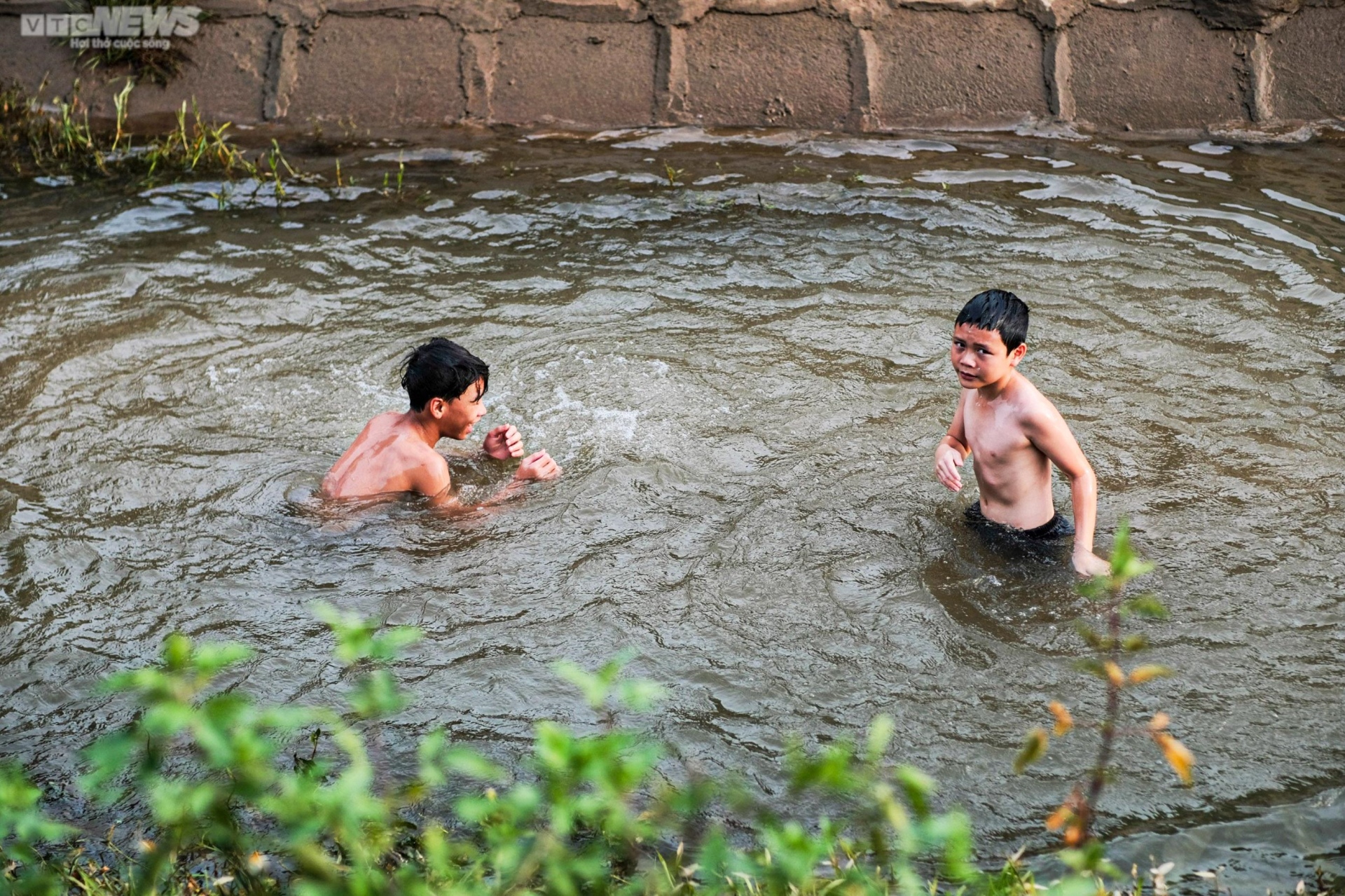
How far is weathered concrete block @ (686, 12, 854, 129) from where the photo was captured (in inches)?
339

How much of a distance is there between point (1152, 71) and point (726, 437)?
5269 mm

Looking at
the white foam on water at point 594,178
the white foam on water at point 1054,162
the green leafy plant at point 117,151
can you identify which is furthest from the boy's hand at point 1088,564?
the green leafy plant at point 117,151

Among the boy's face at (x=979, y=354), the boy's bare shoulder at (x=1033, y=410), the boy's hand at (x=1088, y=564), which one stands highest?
the boy's face at (x=979, y=354)

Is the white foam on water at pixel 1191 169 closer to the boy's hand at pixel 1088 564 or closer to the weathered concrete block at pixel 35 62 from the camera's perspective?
the boy's hand at pixel 1088 564

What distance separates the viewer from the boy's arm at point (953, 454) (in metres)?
4.16

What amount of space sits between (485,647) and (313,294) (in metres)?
3.19

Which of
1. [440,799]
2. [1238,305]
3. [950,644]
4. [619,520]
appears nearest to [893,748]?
[950,644]

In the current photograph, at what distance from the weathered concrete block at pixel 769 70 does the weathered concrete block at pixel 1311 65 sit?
3002 millimetres

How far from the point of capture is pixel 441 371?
4.64 m

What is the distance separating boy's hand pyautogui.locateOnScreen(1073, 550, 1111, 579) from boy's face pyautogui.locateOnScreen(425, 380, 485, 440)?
231cm

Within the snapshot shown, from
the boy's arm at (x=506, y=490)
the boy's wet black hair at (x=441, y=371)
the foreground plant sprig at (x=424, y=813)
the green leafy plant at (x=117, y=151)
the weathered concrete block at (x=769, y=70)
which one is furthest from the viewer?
the weathered concrete block at (x=769, y=70)

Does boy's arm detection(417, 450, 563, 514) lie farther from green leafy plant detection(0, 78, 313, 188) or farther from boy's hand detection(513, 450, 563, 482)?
green leafy plant detection(0, 78, 313, 188)

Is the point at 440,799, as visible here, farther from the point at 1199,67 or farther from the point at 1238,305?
the point at 1199,67

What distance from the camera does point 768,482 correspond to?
4.77m
